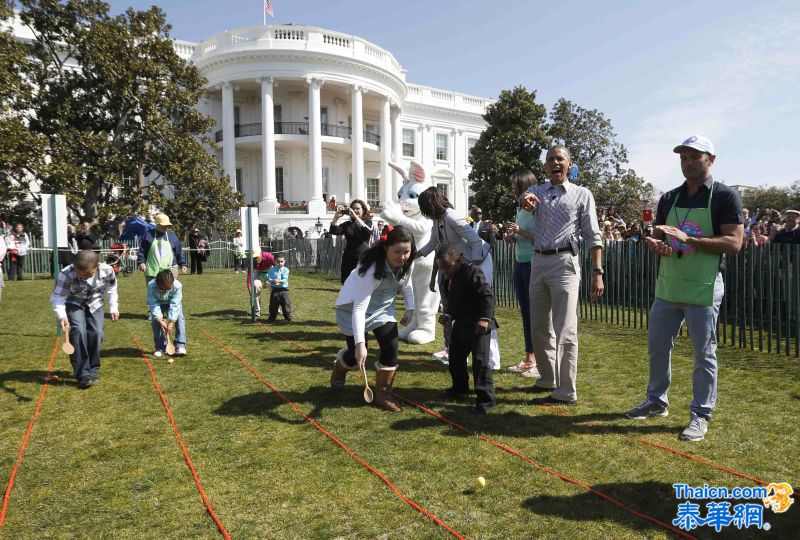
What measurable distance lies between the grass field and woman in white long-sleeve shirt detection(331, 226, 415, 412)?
0.37 m

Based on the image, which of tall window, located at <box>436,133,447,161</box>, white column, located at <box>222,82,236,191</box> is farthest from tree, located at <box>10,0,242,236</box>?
tall window, located at <box>436,133,447,161</box>

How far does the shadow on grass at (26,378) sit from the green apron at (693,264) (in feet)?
Result: 18.7

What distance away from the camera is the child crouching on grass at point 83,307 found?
554 cm

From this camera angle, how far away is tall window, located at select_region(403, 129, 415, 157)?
136ft

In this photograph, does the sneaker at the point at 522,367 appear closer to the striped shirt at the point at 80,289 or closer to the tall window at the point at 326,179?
the striped shirt at the point at 80,289

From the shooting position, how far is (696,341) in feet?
12.9


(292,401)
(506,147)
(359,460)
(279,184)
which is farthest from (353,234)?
(279,184)

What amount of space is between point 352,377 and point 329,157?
30.2 meters

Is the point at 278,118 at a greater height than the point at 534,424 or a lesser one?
greater

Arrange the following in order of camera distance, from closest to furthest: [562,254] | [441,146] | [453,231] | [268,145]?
[562,254] → [453,231] → [268,145] → [441,146]

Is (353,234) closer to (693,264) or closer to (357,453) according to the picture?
(357,453)

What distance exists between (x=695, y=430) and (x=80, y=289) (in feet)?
18.5

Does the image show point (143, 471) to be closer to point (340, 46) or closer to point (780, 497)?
point (780, 497)

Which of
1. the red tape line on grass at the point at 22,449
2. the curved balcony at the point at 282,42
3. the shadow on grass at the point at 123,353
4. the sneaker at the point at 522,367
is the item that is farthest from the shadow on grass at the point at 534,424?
the curved balcony at the point at 282,42
